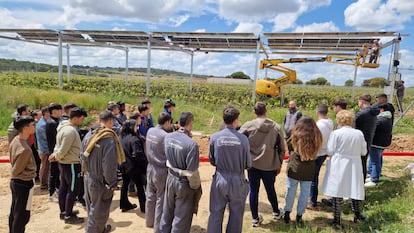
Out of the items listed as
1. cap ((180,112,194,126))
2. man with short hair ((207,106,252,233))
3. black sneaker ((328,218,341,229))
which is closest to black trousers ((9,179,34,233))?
cap ((180,112,194,126))

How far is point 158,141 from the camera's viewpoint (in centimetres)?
371

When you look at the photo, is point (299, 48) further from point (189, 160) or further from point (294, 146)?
point (189, 160)

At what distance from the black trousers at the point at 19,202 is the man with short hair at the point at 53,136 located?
1.40m

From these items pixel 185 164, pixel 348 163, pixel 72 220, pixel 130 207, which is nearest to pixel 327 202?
pixel 348 163

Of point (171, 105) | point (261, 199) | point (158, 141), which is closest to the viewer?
point (158, 141)

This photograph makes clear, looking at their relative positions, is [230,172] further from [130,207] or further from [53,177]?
[53,177]

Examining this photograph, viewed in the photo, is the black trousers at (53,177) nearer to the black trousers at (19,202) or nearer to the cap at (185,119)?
the black trousers at (19,202)

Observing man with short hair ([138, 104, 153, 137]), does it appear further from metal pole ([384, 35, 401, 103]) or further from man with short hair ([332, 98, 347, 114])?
metal pole ([384, 35, 401, 103])

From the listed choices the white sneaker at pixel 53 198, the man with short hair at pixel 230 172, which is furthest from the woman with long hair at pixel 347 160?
the white sneaker at pixel 53 198

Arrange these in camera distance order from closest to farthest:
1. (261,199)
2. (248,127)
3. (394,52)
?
(248,127) < (261,199) < (394,52)

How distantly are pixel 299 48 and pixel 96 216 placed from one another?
13092 mm

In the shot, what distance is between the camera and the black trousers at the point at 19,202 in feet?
11.0

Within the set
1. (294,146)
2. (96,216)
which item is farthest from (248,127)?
(96,216)

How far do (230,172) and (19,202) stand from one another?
2600mm
